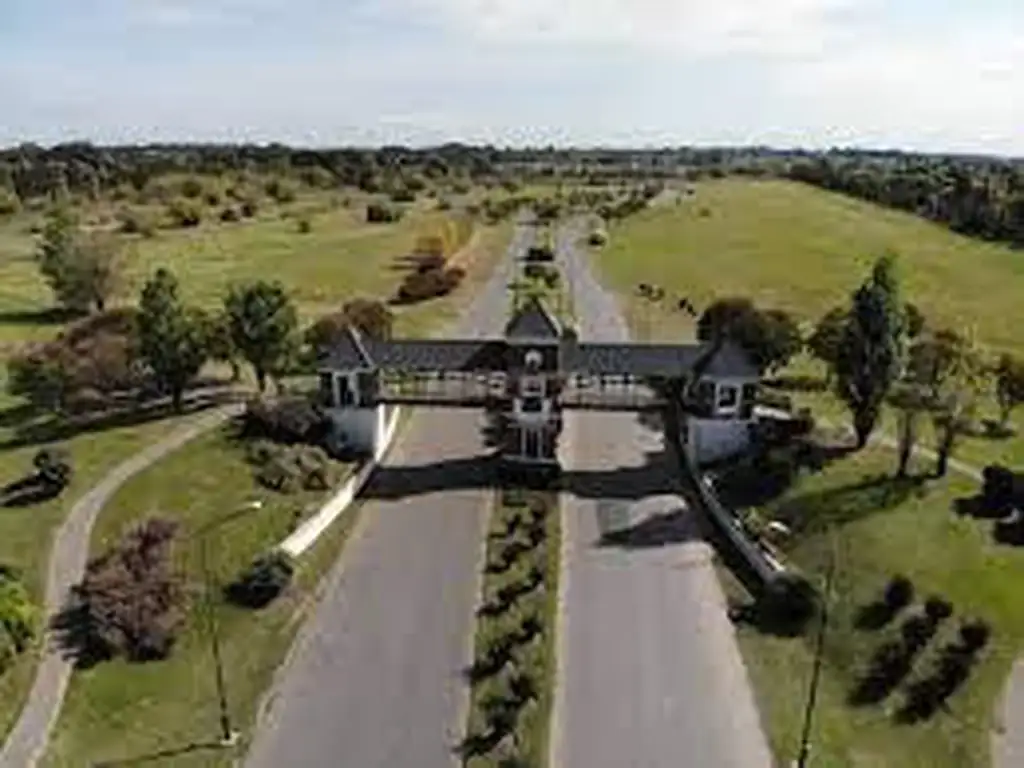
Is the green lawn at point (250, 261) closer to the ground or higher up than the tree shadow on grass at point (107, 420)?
closer to the ground

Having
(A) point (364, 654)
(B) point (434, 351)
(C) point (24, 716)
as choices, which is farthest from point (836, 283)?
(C) point (24, 716)

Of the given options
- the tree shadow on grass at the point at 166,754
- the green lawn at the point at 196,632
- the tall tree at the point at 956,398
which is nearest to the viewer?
the tree shadow on grass at the point at 166,754

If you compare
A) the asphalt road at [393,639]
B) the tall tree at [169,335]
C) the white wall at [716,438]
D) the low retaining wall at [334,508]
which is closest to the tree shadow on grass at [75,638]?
the asphalt road at [393,639]

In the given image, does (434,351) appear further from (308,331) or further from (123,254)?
(123,254)

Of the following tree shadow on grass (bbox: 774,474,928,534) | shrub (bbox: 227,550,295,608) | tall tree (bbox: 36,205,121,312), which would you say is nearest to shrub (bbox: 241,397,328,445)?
shrub (bbox: 227,550,295,608)

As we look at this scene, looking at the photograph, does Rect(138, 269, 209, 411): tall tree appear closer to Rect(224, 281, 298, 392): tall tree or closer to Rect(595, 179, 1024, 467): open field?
Rect(224, 281, 298, 392): tall tree

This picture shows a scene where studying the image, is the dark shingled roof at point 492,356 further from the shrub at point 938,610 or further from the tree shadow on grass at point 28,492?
the shrub at point 938,610
